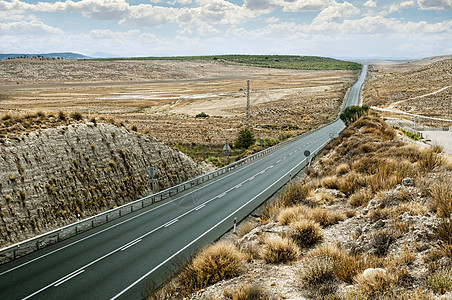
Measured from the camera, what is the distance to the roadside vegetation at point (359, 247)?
6473 mm

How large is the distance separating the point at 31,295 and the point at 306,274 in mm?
10791

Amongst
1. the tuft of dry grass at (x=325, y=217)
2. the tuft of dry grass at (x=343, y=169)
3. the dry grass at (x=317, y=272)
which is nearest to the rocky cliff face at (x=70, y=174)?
the tuft of dry grass at (x=325, y=217)

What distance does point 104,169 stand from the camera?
79.3ft

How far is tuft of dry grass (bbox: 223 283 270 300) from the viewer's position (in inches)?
277

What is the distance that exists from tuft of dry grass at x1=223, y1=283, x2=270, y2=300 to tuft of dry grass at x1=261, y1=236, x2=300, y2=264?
1809 millimetres

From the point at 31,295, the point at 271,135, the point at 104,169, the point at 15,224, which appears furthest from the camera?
the point at 271,135

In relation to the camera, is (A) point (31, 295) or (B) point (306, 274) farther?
(A) point (31, 295)

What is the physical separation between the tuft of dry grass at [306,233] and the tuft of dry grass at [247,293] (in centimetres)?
310

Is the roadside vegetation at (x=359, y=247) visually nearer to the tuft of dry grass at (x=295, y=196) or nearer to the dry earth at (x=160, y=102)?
the tuft of dry grass at (x=295, y=196)

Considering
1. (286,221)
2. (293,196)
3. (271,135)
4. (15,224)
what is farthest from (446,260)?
(271,135)

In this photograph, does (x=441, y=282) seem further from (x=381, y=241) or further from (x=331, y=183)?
(x=331, y=183)

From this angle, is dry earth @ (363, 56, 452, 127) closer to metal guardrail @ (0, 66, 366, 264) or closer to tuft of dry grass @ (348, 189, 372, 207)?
metal guardrail @ (0, 66, 366, 264)

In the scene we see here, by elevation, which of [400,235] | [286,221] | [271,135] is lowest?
[271,135]

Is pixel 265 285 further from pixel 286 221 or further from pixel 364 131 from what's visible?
pixel 364 131
